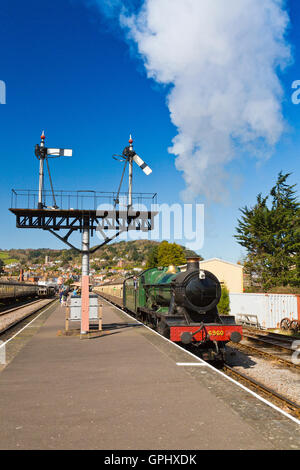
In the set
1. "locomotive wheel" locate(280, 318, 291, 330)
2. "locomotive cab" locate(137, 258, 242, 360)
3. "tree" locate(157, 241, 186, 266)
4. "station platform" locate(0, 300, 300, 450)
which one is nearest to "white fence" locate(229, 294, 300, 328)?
"locomotive wheel" locate(280, 318, 291, 330)

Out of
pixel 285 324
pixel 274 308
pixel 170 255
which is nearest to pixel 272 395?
pixel 285 324

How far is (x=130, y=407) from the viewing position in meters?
5.36

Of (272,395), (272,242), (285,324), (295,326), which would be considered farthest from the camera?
(272,242)

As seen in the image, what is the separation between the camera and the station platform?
420 cm

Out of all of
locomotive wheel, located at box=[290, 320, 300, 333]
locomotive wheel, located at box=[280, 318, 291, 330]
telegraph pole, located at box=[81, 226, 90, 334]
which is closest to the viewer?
telegraph pole, located at box=[81, 226, 90, 334]

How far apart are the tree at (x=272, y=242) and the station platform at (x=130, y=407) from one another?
94.6 ft

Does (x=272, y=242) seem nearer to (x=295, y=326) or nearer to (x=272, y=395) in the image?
(x=295, y=326)

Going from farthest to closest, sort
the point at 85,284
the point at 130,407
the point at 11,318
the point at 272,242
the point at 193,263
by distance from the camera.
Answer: the point at 272,242
the point at 11,318
the point at 85,284
the point at 193,263
the point at 130,407

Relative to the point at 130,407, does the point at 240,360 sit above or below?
below

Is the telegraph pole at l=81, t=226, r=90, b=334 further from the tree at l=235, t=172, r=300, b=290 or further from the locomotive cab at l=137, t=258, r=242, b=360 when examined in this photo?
the tree at l=235, t=172, r=300, b=290

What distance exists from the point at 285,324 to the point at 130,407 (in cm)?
1552

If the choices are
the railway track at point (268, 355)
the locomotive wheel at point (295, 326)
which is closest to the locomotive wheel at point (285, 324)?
the locomotive wheel at point (295, 326)

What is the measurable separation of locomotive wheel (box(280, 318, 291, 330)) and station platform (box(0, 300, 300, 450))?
37.1ft

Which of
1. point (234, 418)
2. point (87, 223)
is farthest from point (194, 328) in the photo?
point (87, 223)
